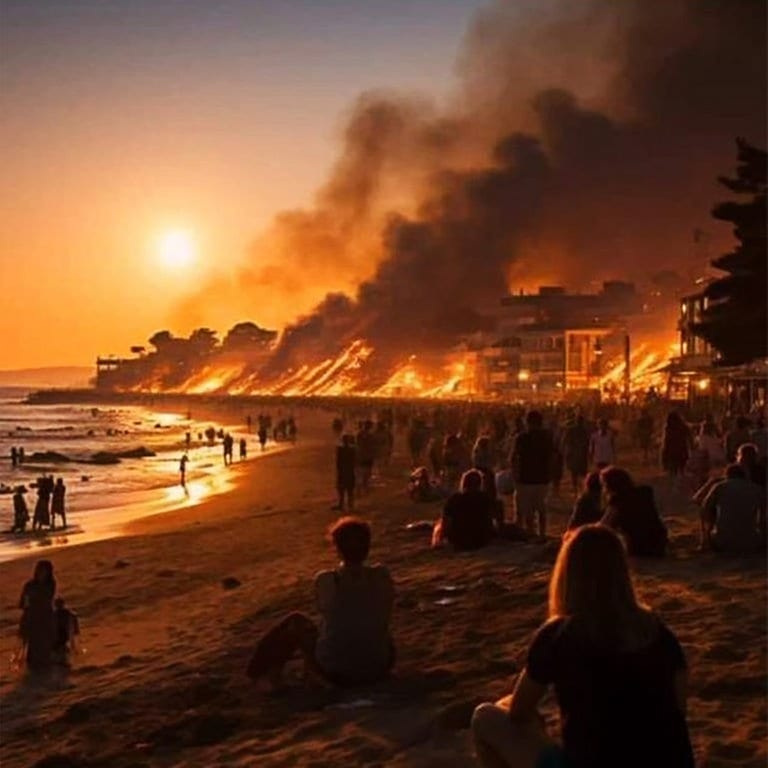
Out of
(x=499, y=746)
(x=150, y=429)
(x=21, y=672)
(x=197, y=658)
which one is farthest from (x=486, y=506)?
(x=150, y=429)

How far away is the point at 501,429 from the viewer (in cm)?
3031

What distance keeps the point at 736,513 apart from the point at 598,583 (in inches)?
288

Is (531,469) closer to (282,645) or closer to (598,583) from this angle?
(282,645)

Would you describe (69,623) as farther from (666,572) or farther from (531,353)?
(531,353)

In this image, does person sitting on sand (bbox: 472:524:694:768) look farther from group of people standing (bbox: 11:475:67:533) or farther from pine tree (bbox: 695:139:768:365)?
group of people standing (bbox: 11:475:67:533)

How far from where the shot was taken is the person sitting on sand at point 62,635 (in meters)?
9.38

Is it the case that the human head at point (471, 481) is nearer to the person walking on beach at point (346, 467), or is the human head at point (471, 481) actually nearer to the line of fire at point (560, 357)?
the person walking on beach at point (346, 467)

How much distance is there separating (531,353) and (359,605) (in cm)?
11037

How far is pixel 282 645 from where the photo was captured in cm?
730

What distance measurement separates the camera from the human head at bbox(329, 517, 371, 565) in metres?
6.67

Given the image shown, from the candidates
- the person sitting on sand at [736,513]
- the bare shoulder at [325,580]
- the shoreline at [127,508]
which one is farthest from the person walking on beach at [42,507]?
the bare shoulder at [325,580]

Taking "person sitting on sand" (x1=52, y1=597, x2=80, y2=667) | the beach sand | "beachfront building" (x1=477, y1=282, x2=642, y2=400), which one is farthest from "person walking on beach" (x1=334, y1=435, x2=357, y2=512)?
"beachfront building" (x1=477, y1=282, x2=642, y2=400)

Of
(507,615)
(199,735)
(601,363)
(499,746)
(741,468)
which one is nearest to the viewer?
(499,746)

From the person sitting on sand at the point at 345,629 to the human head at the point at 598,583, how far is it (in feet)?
11.1
